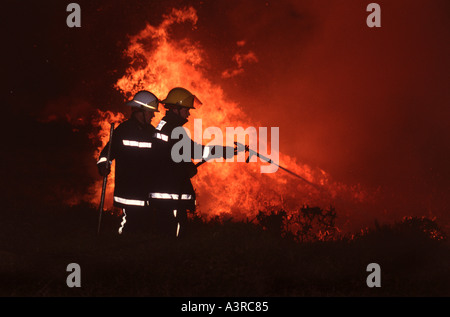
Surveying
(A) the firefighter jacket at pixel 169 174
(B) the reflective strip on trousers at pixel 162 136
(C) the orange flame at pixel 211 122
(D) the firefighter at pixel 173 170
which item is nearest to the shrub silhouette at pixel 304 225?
(D) the firefighter at pixel 173 170

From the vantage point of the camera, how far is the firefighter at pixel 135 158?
853 cm

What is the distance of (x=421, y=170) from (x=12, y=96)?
11.1 metres

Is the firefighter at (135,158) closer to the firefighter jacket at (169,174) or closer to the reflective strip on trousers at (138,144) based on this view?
the reflective strip on trousers at (138,144)

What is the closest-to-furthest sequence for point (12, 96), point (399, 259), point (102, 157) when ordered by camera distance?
point (399, 259), point (102, 157), point (12, 96)

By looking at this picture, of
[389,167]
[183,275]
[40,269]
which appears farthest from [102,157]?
[389,167]

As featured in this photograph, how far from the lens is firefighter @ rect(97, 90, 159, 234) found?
8.53 meters

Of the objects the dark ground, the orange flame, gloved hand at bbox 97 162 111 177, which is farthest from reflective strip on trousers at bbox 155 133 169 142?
the orange flame

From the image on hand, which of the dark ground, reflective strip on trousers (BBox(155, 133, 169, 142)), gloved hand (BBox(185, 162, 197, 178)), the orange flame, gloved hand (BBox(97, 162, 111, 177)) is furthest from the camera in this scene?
the orange flame

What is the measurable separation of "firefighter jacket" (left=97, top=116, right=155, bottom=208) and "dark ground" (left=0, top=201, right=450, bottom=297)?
26.9 inches

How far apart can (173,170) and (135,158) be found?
2.23 ft

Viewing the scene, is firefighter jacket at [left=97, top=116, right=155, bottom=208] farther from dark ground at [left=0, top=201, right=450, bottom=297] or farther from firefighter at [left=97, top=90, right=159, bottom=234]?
dark ground at [left=0, top=201, right=450, bottom=297]

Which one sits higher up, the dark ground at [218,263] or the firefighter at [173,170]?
the firefighter at [173,170]

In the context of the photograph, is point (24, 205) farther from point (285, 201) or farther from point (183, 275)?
point (285, 201)

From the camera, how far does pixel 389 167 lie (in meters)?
14.6
